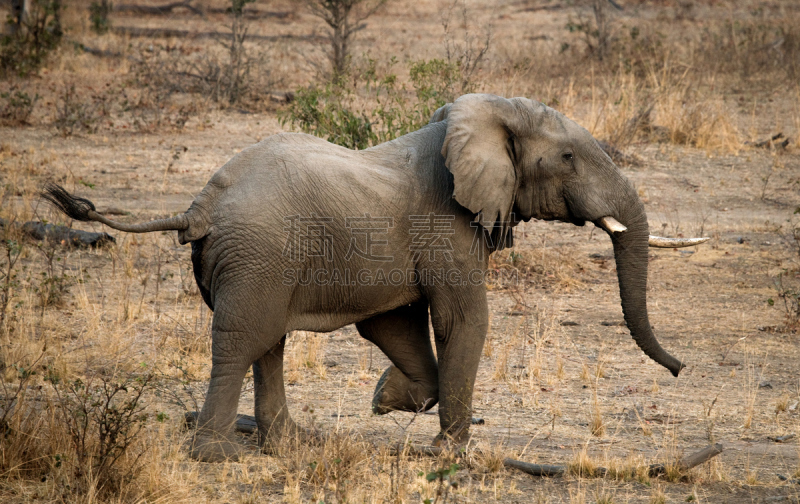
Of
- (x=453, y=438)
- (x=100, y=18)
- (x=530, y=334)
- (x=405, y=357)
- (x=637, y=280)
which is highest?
(x=100, y=18)

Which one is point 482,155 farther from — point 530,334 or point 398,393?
point 530,334

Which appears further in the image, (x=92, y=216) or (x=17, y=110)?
(x=17, y=110)

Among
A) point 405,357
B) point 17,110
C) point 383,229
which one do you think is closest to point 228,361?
point 383,229

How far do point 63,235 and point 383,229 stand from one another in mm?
5686

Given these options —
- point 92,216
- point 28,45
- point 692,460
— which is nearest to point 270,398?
point 92,216

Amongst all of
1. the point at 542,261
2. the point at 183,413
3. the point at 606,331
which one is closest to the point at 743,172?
the point at 542,261

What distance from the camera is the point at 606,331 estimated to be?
28.5 feet

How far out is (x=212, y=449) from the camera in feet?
17.2

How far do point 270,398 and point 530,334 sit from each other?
3.52 meters

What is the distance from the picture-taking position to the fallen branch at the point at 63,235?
31.7 ft

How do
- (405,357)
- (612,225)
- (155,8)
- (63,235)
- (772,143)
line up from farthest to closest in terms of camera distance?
(155,8), (772,143), (63,235), (405,357), (612,225)

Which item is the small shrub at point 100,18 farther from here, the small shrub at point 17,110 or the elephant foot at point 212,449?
the elephant foot at point 212,449

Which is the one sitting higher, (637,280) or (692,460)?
(637,280)

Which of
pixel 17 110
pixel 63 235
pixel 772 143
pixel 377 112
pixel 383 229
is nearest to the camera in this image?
pixel 383 229
